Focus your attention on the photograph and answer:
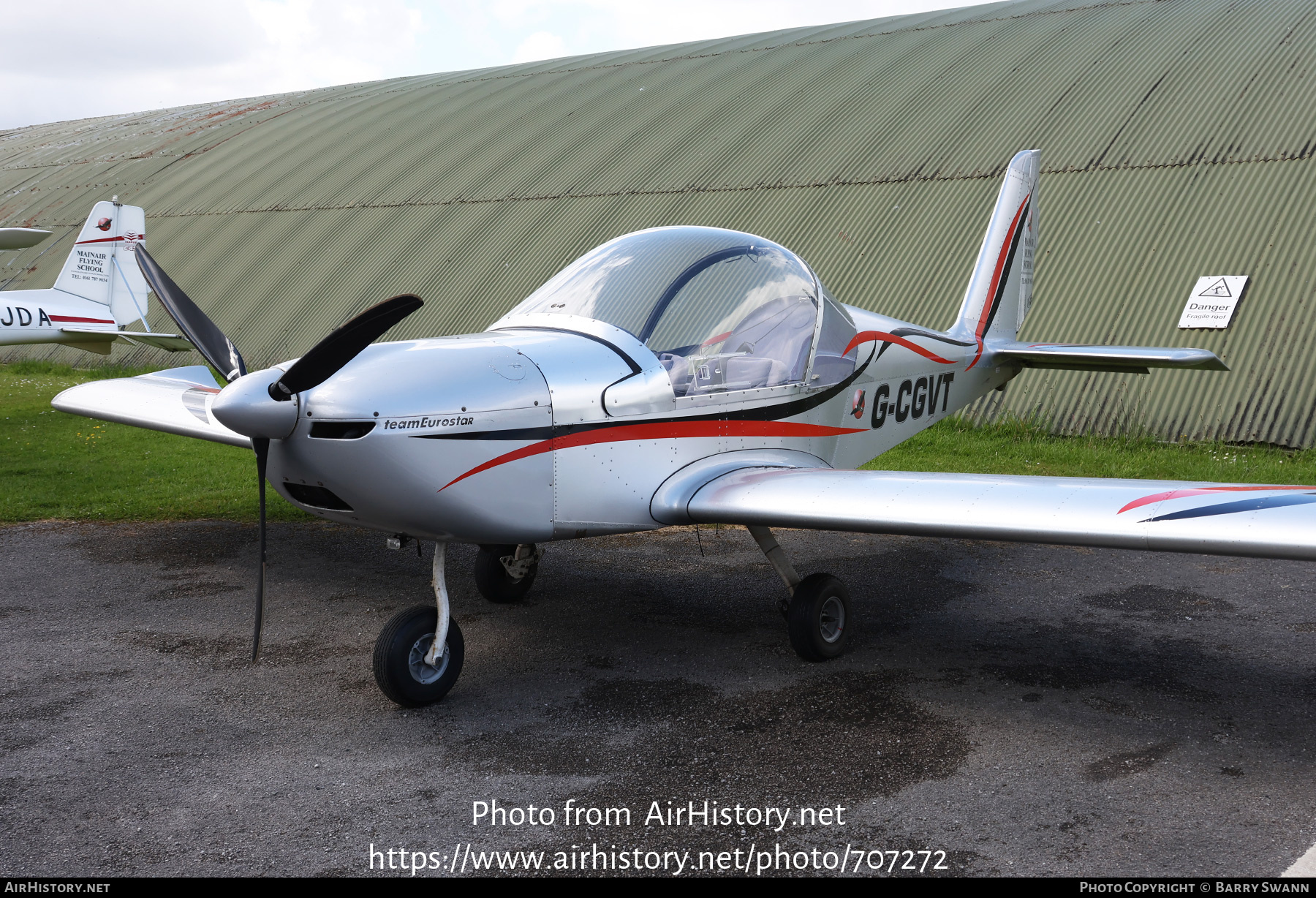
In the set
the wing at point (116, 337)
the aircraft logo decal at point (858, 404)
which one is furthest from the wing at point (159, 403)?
the wing at point (116, 337)

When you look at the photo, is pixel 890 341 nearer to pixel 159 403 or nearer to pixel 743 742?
pixel 743 742

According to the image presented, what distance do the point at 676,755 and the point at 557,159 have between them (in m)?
15.0

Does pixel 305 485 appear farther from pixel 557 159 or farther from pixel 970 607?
pixel 557 159

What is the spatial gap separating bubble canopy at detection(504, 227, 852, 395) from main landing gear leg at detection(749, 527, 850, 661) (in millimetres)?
952

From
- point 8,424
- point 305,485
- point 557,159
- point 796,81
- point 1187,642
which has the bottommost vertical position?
point 8,424

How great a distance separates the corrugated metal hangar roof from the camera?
1135 cm

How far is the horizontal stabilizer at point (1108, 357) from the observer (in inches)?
288

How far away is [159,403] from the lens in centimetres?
759

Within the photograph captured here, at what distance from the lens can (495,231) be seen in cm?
1656

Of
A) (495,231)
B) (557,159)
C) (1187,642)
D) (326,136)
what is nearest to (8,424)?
(495,231)

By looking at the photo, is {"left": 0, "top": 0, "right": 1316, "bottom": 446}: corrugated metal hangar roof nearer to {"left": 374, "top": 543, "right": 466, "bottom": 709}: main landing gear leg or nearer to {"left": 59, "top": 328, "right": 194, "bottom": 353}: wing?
{"left": 59, "top": 328, "right": 194, "bottom": 353}: wing

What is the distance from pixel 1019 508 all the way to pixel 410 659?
9.37 ft

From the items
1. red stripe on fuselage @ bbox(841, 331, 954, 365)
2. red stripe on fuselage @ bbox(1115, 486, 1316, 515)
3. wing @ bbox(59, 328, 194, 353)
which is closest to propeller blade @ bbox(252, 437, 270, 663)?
red stripe on fuselage @ bbox(841, 331, 954, 365)

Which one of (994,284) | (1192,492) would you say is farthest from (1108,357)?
(1192,492)
